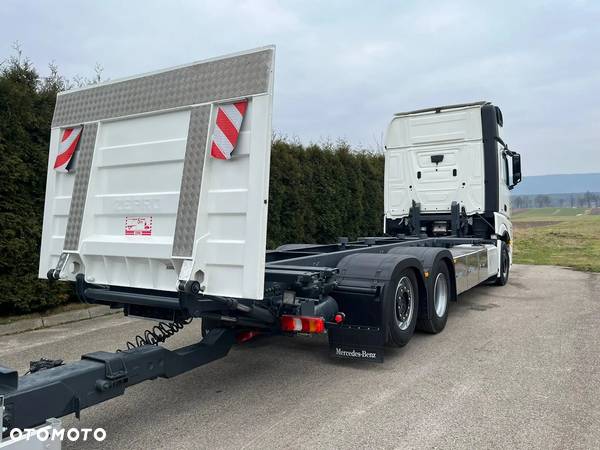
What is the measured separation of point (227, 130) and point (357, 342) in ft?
8.00

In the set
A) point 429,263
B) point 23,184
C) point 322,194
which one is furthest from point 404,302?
point 322,194

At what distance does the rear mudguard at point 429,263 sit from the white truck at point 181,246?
34 millimetres

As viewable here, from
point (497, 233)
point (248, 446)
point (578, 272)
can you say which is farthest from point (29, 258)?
point (578, 272)

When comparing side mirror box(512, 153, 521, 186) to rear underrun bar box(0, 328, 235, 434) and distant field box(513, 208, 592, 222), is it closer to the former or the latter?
rear underrun bar box(0, 328, 235, 434)

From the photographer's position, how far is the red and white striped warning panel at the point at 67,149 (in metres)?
4.49

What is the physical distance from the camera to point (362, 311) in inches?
189

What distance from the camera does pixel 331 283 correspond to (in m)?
4.80

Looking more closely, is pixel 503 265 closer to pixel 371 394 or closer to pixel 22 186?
pixel 371 394

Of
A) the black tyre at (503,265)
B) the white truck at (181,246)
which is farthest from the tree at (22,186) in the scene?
the black tyre at (503,265)

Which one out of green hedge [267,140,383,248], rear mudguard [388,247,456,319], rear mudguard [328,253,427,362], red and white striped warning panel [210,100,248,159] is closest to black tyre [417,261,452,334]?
rear mudguard [388,247,456,319]

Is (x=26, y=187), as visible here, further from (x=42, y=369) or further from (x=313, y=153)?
(x=313, y=153)

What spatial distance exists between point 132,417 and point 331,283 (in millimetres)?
2065

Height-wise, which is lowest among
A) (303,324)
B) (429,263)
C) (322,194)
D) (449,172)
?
(303,324)

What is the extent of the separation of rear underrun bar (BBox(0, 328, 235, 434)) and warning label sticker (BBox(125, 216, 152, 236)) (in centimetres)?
89
